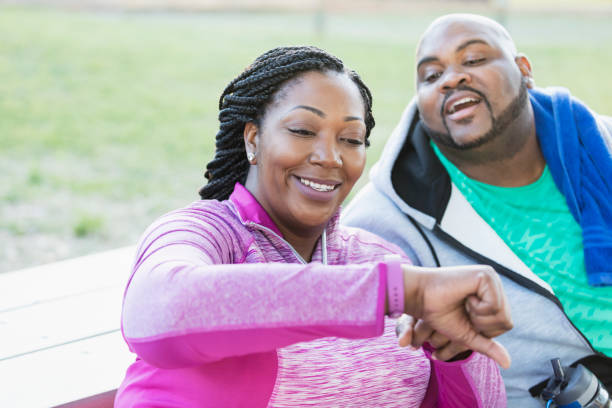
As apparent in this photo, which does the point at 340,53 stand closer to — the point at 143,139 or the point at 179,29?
the point at 179,29

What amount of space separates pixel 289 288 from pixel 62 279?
63.8 inches

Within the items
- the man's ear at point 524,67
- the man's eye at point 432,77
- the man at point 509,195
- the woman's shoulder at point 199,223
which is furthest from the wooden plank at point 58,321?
the man's ear at point 524,67

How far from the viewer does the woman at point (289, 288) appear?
1.40m

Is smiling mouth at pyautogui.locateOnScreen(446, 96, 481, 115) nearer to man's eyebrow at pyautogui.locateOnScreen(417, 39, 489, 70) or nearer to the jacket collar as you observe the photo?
man's eyebrow at pyautogui.locateOnScreen(417, 39, 489, 70)

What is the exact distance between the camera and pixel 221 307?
1.40 metres

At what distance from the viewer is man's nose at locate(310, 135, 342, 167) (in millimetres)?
1927

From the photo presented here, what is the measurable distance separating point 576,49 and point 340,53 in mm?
3772

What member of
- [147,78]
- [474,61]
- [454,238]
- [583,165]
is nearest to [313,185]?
[454,238]

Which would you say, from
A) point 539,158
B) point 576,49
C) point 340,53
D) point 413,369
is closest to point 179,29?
point 340,53

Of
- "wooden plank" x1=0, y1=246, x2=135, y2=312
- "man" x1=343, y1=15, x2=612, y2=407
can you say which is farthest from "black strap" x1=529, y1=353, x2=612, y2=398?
"wooden plank" x1=0, y1=246, x2=135, y2=312

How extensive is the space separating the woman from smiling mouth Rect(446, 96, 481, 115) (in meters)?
0.47

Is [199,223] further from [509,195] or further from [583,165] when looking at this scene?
[583,165]

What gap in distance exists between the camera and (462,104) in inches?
104

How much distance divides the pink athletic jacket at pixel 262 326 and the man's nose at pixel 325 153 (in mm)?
208
